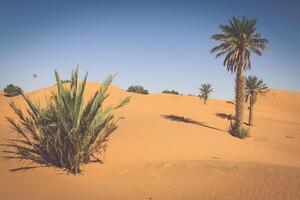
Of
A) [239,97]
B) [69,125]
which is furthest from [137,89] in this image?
[69,125]

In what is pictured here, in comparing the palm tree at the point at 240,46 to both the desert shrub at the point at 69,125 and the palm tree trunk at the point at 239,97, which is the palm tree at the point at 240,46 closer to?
the palm tree trunk at the point at 239,97

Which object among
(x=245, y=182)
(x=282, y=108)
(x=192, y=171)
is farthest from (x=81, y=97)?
(x=282, y=108)

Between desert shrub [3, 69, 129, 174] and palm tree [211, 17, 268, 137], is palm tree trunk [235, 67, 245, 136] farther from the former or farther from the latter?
desert shrub [3, 69, 129, 174]

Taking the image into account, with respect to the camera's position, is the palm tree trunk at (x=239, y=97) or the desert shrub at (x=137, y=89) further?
the desert shrub at (x=137, y=89)

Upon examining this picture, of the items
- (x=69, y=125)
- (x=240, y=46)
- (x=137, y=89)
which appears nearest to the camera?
(x=69, y=125)

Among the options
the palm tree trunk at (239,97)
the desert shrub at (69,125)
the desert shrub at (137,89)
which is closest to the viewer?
the desert shrub at (69,125)

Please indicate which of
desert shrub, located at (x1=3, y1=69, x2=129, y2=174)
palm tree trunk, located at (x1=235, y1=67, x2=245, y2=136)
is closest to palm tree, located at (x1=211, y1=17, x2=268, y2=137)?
palm tree trunk, located at (x1=235, y1=67, x2=245, y2=136)

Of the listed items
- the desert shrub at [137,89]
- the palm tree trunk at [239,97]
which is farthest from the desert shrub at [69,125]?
the desert shrub at [137,89]

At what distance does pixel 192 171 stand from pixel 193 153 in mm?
6035

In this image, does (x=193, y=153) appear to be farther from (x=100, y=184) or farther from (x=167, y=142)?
(x=100, y=184)

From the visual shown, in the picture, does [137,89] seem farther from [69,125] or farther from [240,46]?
[69,125]

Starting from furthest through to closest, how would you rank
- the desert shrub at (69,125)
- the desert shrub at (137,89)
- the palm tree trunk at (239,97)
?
the desert shrub at (137,89)
the palm tree trunk at (239,97)
the desert shrub at (69,125)

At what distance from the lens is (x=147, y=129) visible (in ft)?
76.1

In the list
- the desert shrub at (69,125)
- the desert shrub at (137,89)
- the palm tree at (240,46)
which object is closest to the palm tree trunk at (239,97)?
the palm tree at (240,46)
